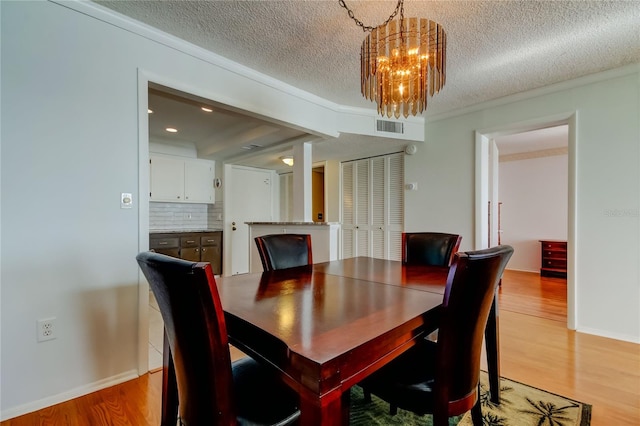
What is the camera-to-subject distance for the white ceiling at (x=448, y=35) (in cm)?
185

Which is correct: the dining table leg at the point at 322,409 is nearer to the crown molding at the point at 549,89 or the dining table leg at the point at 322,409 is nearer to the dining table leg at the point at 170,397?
the dining table leg at the point at 170,397

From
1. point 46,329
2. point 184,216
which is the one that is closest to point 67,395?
point 46,329

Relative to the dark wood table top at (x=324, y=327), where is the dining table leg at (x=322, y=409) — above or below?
below

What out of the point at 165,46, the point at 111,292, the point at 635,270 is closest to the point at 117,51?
the point at 165,46

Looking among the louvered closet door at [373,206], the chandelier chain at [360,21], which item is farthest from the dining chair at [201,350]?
the louvered closet door at [373,206]

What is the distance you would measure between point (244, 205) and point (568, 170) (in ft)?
15.3

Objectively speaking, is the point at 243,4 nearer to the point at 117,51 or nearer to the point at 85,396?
the point at 117,51

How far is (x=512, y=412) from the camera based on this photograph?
158 cm

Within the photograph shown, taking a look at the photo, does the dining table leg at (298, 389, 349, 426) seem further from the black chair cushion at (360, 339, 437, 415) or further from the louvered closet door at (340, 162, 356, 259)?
the louvered closet door at (340, 162, 356, 259)

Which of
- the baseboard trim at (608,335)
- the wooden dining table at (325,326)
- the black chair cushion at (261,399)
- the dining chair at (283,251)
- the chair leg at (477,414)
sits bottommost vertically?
the baseboard trim at (608,335)

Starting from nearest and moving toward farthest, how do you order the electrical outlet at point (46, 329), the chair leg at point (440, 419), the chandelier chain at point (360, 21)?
the chair leg at point (440, 419)
the electrical outlet at point (46, 329)
the chandelier chain at point (360, 21)

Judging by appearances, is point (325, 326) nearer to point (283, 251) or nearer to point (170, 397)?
point (170, 397)

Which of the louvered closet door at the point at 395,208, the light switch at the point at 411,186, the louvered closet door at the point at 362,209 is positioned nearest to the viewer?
the light switch at the point at 411,186

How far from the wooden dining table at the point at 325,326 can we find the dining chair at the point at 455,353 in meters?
0.09
